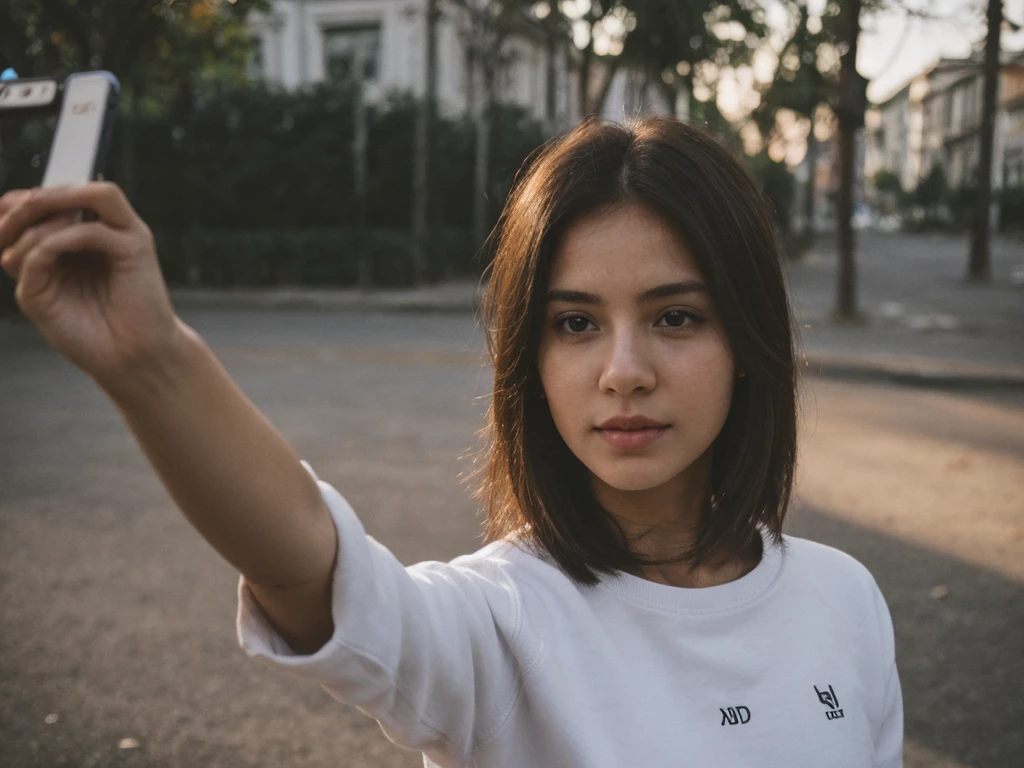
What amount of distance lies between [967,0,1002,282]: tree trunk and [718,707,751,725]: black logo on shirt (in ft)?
52.5

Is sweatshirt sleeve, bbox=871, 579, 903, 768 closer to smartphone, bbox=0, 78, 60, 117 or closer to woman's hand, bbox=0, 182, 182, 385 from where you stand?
woman's hand, bbox=0, 182, 182, 385

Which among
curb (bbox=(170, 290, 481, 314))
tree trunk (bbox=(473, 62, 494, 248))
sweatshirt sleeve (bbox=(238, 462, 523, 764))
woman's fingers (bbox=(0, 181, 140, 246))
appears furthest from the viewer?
tree trunk (bbox=(473, 62, 494, 248))

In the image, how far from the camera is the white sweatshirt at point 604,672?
1198 millimetres

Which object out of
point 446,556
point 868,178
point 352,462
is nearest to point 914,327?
point 352,462

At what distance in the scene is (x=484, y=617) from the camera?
1.31m

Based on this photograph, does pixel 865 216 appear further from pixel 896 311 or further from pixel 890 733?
pixel 890 733

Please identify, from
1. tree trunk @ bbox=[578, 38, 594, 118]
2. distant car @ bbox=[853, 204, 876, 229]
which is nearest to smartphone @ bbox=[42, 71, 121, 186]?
tree trunk @ bbox=[578, 38, 594, 118]

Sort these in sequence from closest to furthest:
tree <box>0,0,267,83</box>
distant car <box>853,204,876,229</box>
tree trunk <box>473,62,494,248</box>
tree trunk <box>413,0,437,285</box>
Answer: tree <box>0,0,267,83</box> < tree trunk <box>413,0,437,285</box> < tree trunk <box>473,62,494,248</box> < distant car <box>853,204,876,229</box>

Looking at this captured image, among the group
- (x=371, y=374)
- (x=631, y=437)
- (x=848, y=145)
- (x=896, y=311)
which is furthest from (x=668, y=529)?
(x=896, y=311)

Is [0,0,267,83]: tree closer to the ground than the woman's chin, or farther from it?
farther from it

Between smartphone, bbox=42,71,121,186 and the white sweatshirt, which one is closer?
smartphone, bbox=42,71,121,186

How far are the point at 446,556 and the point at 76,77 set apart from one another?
3777mm

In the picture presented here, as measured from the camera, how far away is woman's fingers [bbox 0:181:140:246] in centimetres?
82

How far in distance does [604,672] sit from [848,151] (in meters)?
12.6
